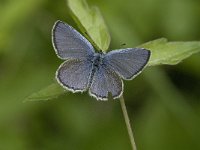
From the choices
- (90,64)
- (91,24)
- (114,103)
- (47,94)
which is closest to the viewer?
(47,94)

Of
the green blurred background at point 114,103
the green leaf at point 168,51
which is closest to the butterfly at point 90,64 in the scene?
the green leaf at point 168,51

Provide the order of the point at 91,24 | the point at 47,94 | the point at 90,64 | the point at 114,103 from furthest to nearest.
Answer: the point at 114,103 < the point at 91,24 < the point at 90,64 < the point at 47,94

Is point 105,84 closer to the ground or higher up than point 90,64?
closer to the ground

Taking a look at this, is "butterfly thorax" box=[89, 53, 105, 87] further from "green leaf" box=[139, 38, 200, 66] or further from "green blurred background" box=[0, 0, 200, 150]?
"green blurred background" box=[0, 0, 200, 150]

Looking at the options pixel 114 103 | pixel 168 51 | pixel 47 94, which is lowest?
pixel 114 103

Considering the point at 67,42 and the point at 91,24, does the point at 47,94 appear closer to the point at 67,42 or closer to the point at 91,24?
the point at 67,42

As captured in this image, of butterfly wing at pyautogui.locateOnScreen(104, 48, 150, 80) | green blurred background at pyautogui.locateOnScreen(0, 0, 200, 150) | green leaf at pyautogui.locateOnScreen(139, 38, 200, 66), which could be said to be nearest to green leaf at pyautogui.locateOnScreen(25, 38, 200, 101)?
green leaf at pyautogui.locateOnScreen(139, 38, 200, 66)

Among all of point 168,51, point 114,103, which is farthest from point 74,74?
point 114,103
